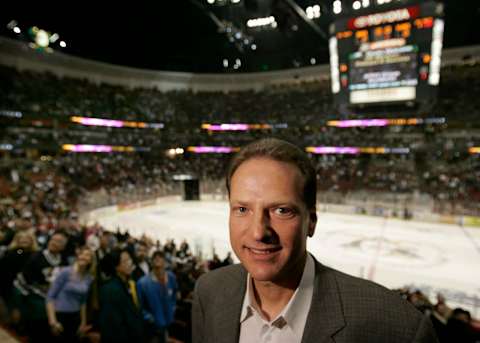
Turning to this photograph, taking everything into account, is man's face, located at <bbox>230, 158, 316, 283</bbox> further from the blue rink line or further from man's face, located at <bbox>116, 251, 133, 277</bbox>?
the blue rink line

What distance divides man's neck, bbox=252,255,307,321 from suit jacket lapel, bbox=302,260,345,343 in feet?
0.28

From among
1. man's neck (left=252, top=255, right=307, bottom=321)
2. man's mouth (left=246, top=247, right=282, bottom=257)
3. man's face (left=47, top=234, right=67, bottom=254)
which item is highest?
man's mouth (left=246, top=247, right=282, bottom=257)

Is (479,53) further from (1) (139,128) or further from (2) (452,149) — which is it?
(1) (139,128)

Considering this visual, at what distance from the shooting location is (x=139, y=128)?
25.7 metres

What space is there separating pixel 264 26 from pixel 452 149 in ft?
47.5

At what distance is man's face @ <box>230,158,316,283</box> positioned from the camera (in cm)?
109

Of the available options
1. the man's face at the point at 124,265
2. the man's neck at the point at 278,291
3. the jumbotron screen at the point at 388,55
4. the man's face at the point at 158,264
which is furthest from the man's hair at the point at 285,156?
the jumbotron screen at the point at 388,55

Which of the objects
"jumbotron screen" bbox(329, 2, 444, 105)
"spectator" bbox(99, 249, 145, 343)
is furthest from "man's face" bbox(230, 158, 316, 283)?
"jumbotron screen" bbox(329, 2, 444, 105)

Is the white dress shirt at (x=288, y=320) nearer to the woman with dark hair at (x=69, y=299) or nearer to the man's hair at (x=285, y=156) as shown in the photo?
the man's hair at (x=285, y=156)

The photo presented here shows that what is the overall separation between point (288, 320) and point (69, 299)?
11.0 feet

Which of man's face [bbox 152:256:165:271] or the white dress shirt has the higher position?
the white dress shirt

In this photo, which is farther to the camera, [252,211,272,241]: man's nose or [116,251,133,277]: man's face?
[116,251,133,277]: man's face

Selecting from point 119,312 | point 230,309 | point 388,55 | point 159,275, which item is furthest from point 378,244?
point 230,309

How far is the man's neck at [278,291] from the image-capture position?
1.24 meters
